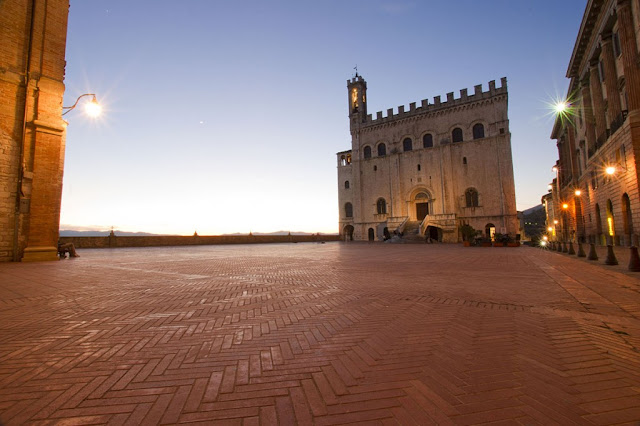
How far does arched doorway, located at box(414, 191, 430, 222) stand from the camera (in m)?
37.2

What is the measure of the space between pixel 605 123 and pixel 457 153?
50.4 feet

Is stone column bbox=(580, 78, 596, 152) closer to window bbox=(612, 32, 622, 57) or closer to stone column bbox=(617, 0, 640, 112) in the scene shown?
window bbox=(612, 32, 622, 57)

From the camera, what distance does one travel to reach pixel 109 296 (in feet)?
18.1

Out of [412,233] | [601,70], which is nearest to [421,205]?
[412,233]

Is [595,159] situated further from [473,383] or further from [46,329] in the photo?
[46,329]

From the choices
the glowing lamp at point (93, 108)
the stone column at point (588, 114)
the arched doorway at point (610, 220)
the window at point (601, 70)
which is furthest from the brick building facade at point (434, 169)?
the glowing lamp at point (93, 108)

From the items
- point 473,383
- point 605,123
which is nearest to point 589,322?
point 473,383

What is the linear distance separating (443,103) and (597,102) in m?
17.0

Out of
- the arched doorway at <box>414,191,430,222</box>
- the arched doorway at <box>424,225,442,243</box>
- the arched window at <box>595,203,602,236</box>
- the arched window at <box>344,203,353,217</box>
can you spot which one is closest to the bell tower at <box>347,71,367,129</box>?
the arched window at <box>344,203,353,217</box>

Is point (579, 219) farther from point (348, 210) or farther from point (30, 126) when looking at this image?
point (30, 126)

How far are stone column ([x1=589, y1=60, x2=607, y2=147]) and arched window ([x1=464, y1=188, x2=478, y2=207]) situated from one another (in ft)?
45.9

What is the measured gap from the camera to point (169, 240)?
100 ft

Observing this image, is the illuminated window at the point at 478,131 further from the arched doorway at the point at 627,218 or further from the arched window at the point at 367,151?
the arched doorway at the point at 627,218

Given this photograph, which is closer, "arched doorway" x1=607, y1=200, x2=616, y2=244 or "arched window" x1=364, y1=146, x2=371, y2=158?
"arched doorway" x1=607, y1=200, x2=616, y2=244
